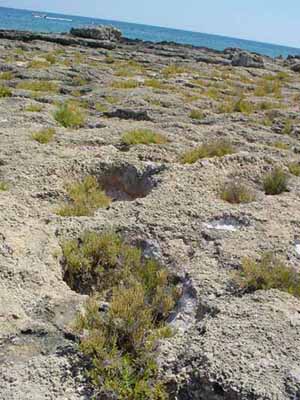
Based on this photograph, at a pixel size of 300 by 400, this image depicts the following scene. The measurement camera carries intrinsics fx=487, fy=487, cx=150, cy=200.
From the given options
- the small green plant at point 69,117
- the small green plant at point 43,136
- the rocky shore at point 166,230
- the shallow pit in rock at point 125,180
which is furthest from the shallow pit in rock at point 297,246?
the small green plant at point 69,117

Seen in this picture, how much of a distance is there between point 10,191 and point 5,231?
50.6 inches

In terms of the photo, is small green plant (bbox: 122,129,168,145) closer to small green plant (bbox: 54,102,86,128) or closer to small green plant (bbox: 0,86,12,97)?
small green plant (bbox: 54,102,86,128)

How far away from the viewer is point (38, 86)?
14625mm

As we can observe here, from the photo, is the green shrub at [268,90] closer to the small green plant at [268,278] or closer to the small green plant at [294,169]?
the small green plant at [294,169]

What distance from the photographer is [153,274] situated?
5.46m

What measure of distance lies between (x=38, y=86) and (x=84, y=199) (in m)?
8.62

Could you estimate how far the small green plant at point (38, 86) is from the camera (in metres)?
14.4

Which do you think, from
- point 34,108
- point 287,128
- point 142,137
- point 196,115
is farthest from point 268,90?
point 142,137

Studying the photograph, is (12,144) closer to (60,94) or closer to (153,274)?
(153,274)

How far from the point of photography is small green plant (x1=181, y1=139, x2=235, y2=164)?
8.59 meters

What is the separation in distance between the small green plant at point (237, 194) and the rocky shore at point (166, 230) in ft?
0.16

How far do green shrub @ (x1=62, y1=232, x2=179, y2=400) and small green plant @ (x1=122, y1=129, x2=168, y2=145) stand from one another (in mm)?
3774

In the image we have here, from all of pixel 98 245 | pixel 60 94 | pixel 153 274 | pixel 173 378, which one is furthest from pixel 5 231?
pixel 60 94

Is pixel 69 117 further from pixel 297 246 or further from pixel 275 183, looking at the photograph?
pixel 297 246
